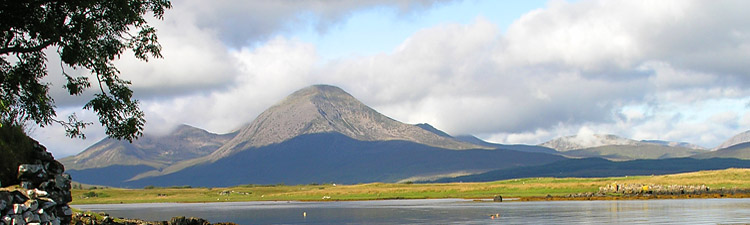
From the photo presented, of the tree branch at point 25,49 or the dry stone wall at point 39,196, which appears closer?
the dry stone wall at point 39,196

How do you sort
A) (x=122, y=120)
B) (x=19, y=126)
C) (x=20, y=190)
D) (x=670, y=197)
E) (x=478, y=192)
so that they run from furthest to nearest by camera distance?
(x=478, y=192), (x=670, y=197), (x=122, y=120), (x=19, y=126), (x=20, y=190)

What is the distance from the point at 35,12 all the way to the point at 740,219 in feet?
165

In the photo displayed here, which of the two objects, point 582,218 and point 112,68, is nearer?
point 112,68

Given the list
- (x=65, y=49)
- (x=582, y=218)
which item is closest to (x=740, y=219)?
(x=582, y=218)

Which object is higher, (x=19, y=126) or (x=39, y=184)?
(x=19, y=126)

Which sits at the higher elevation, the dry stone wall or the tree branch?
the tree branch

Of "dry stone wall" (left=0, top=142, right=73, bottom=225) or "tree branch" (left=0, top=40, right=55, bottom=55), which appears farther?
"tree branch" (left=0, top=40, right=55, bottom=55)

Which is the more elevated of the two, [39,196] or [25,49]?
[25,49]

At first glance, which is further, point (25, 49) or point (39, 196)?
point (25, 49)

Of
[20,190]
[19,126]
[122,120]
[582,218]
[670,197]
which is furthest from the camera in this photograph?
[670,197]

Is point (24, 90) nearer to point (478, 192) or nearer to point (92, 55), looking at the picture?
point (92, 55)

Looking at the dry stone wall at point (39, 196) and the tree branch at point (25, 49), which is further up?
the tree branch at point (25, 49)

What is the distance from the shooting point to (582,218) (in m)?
65.3

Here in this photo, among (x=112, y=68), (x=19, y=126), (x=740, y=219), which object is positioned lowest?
(x=740, y=219)
